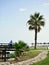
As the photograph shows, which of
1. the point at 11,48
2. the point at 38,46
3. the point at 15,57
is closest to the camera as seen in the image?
the point at 15,57

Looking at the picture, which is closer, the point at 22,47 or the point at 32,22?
the point at 22,47

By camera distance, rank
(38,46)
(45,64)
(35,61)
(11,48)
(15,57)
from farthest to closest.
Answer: (38,46)
(11,48)
(15,57)
(35,61)
(45,64)

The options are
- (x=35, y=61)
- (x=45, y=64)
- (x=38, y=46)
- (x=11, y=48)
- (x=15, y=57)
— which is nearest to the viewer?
(x=45, y=64)

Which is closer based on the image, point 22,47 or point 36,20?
point 22,47

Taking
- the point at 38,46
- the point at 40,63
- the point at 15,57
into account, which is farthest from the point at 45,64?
the point at 38,46

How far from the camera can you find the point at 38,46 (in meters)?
53.1

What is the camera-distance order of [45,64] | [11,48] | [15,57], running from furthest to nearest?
[11,48]
[15,57]
[45,64]

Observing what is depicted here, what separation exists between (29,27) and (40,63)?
28.3m

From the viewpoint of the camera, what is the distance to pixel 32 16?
Result: 54.4 meters

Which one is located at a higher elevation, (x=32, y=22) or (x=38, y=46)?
(x=32, y=22)

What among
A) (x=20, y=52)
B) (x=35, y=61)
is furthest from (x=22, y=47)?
(x=35, y=61)

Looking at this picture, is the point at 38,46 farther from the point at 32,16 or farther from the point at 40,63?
the point at 40,63

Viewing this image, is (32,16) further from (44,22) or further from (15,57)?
(15,57)

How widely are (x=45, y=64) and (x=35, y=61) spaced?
6.29ft
